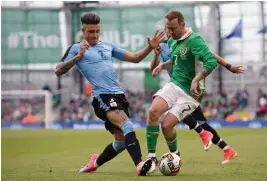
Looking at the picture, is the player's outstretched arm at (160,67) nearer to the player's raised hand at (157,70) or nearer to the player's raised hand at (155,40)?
the player's raised hand at (157,70)

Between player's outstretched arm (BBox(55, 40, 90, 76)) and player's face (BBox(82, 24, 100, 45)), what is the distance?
0.84 feet

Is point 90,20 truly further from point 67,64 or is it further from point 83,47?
point 67,64

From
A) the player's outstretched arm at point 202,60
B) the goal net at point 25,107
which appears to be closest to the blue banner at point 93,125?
the goal net at point 25,107

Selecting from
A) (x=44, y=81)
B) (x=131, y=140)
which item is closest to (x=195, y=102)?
(x=131, y=140)

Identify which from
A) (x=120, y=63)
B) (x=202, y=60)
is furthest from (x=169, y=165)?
(x=120, y=63)

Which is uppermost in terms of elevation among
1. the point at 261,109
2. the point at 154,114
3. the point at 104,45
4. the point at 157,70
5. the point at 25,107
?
the point at 104,45

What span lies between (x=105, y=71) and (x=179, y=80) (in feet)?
3.55

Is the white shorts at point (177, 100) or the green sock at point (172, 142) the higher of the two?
the white shorts at point (177, 100)

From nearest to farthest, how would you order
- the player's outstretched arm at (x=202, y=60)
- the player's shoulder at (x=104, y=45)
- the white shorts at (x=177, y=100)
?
the player's outstretched arm at (x=202, y=60), the player's shoulder at (x=104, y=45), the white shorts at (x=177, y=100)

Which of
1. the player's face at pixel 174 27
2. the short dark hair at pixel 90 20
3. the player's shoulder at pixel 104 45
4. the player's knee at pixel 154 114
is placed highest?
the short dark hair at pixel 90 20

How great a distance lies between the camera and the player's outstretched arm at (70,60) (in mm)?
8773

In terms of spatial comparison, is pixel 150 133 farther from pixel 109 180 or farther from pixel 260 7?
pixel 260 7

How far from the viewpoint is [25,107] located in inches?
1560

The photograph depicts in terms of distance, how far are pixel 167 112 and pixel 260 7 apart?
30665 millimetres
